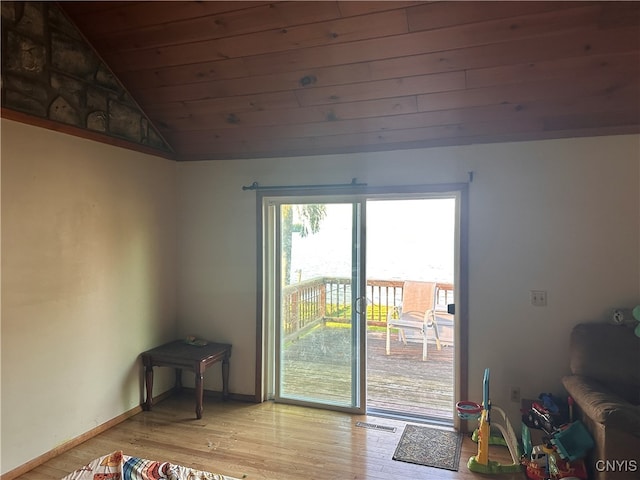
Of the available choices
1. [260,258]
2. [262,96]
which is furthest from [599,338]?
[262,96]

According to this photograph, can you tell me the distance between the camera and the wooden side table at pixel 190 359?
129 inches

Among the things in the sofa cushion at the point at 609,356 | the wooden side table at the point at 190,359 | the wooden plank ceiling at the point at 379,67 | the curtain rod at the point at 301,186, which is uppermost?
the wooden plank ceiling at the point at 379,67

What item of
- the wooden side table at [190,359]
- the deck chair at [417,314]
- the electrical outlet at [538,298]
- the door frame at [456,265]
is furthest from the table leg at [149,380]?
the electrical outlet at [538,298]

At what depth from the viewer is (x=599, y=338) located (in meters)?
2.64

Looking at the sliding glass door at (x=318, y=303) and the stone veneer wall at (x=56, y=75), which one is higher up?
the stone veneer wall at (x=56, y=75)

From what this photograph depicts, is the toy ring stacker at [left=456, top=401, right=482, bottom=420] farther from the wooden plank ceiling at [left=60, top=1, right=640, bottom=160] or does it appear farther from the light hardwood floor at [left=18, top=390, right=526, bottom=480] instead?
the wooden plank ceiling at [left=60, top=1, right=640, bottom=160]

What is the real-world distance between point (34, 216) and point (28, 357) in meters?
0.89

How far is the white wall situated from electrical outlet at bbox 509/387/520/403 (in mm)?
34

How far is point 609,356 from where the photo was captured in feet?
8.46

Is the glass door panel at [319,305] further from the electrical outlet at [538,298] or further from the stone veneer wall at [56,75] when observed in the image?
the stone veneer wall at [56,75]

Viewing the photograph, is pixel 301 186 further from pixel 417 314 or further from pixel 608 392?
pixel 608 392

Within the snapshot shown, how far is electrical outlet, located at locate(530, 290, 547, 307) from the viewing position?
2.91 m

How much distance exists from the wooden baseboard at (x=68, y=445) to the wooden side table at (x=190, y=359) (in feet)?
0.62

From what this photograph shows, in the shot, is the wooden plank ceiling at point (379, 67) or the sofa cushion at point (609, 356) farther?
the sofa cushion at point (609, 356)
